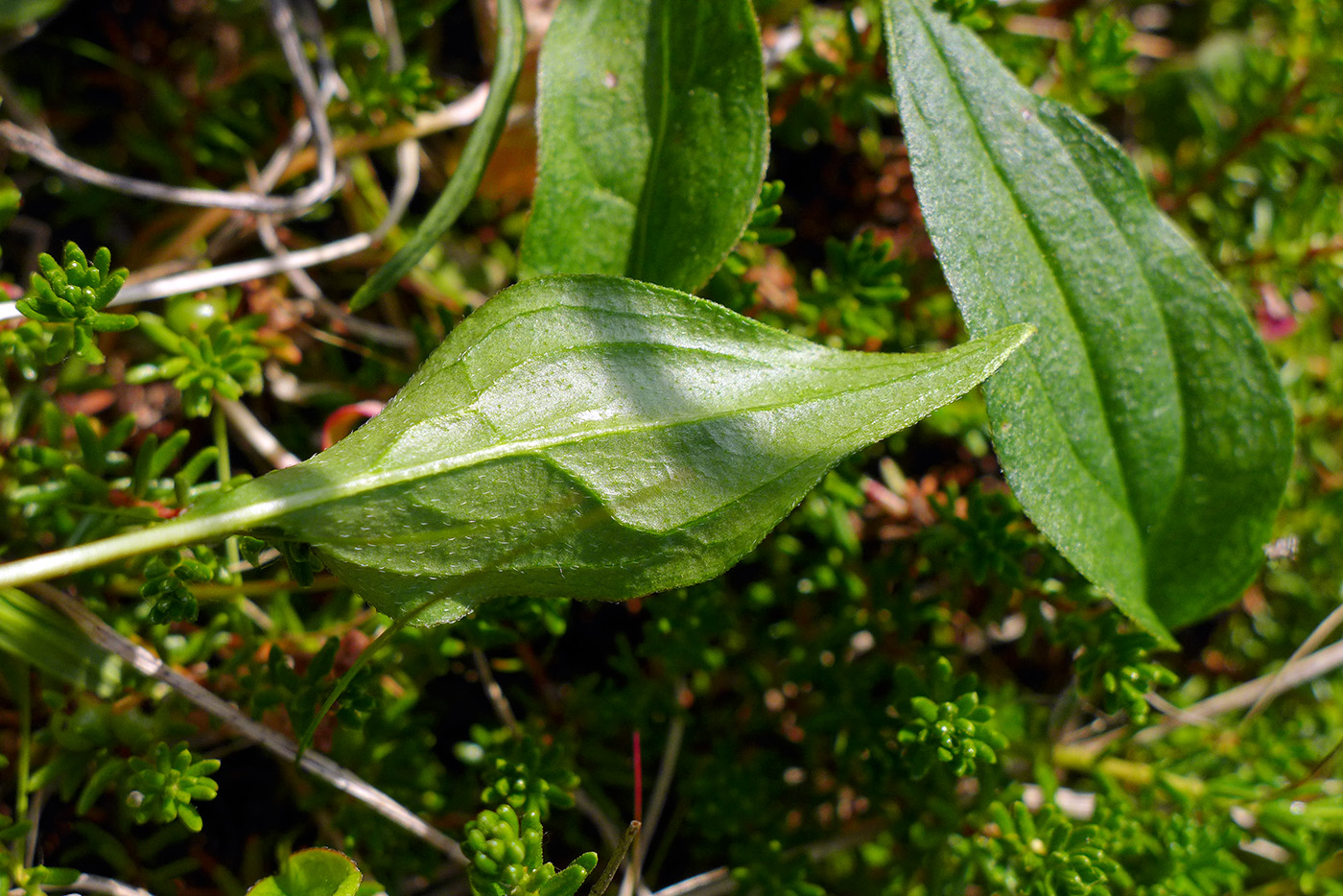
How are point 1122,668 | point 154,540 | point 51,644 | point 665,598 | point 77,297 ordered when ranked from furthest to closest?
point 665,598 < point 1122,668 < point 51,644 < point 77,297 < point 154,540

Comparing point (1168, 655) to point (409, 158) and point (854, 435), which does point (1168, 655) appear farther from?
point (409, 158)

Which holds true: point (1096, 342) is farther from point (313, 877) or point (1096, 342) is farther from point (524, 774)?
point (313, 877)

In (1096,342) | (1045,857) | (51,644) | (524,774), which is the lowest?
(1045,857)

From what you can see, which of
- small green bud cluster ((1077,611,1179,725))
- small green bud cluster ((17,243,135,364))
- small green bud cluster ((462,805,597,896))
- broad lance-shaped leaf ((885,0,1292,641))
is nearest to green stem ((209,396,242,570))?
small green bud cluster ((17,243,135,364))

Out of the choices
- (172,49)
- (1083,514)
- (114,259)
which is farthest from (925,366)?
(172,49)

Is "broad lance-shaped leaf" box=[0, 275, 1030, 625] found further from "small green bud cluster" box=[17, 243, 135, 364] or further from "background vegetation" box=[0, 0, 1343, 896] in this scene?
"small green bud cluster" box=[17, 243, 135, 364]

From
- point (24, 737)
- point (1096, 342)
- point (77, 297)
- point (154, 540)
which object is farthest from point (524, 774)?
point (1096, 342)

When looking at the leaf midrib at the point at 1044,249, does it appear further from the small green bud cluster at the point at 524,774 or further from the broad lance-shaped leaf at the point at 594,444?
the small green bud cluster at the point at 524,774
